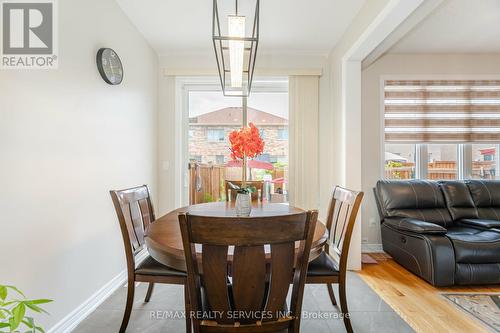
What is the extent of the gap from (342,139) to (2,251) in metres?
3.01

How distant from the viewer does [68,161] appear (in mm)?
1892

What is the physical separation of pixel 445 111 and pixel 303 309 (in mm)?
3203

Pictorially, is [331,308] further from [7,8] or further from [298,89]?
[7,8]

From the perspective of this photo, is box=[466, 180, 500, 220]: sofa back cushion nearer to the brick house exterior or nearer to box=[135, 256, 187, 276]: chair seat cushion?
the brick house exterior

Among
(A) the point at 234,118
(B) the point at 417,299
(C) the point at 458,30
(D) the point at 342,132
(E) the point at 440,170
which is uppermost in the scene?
(C) the point at 458,30

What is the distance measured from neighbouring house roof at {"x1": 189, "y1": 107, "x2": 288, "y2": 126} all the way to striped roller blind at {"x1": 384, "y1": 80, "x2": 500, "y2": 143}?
60.6 inches

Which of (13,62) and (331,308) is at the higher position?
(13,62)

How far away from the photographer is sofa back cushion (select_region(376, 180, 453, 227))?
3102 millimetres

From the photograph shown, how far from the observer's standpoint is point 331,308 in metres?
2.18

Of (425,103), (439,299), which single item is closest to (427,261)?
(439,299)

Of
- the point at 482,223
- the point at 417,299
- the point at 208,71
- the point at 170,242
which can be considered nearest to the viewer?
the point at 170,242

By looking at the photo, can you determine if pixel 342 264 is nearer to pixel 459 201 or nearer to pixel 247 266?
pixel 247 266

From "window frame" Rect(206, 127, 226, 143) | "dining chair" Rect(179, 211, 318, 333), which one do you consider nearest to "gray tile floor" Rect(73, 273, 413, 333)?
"dining chair" Rect(179, 211, 318, 333)

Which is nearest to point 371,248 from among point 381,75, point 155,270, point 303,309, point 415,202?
point 415,202
